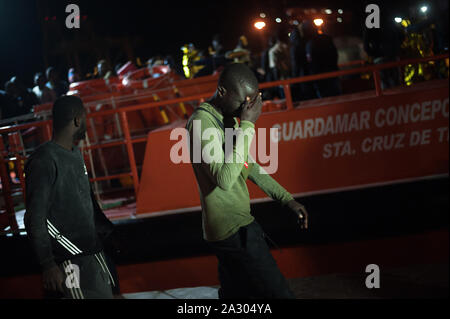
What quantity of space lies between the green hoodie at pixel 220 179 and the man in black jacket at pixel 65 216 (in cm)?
82

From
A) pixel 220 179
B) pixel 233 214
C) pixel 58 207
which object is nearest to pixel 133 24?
pixel 58 207

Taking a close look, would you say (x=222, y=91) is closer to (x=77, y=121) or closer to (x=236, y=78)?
(x=236, y=78)

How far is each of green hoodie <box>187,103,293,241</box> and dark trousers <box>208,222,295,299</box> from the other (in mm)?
59

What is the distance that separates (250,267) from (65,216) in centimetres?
118

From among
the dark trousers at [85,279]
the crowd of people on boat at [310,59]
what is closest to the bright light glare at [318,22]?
the crowd of people on boat at [310,59]

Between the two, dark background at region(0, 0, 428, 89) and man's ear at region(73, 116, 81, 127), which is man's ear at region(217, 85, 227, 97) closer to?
→ man's ear at region(73, 116, 81, 127)

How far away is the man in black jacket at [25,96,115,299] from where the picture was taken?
8.13 ft

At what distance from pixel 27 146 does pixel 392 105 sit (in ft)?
19.9

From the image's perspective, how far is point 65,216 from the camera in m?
2.70

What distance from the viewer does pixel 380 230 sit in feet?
14.9

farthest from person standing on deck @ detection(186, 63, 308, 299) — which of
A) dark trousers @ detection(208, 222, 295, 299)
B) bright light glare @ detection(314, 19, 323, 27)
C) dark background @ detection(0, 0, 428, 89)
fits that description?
bright light glare @ detection(314, 19, 323, 27)

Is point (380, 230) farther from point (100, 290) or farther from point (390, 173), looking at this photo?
point (100, 290)

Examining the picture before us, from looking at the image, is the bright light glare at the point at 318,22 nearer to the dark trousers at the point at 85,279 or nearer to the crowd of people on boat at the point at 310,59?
the crowd of people on boat at the point at 310,59

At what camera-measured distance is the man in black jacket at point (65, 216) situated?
8.13 ft
